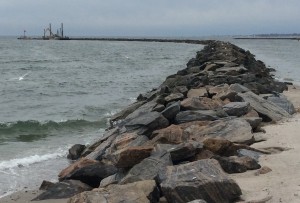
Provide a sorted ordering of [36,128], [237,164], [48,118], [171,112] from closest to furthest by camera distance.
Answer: [237,164] < [171,112] < [36,128] < [48,118]

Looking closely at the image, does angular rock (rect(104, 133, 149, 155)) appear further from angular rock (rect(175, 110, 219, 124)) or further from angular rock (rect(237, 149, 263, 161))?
angular rock (rect(237, 149, 263, 161))

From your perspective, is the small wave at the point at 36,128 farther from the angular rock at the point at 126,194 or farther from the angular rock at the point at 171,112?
the angular rock at the point at 126,194

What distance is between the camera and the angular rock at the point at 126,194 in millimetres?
4750

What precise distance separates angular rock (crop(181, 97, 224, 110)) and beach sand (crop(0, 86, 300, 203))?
1486 mm

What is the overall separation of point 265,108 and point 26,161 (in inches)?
193

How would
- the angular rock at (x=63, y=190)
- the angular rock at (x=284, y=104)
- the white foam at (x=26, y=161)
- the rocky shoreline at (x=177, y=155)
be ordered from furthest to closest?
the angular rock at (x=284, y=104), the white foam at (x=26, y=161), the angular rock at (x=63, y=190), the rocky shoreline at (x=177, y=155)

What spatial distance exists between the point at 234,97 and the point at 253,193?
18.7ft

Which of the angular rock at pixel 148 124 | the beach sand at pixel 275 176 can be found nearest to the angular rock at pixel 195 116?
the angular rock at pixel 148 124

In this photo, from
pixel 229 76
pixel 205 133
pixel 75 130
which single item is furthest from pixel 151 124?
pixel 229 76

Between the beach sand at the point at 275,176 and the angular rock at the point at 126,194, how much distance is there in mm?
967

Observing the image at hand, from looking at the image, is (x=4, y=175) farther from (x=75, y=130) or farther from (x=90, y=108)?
(x=90, y=108)

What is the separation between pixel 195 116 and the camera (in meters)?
8.73

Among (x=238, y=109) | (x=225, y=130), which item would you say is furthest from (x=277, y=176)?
(x=238, y=109)

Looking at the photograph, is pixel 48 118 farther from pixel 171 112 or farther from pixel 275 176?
pixel 275 176
